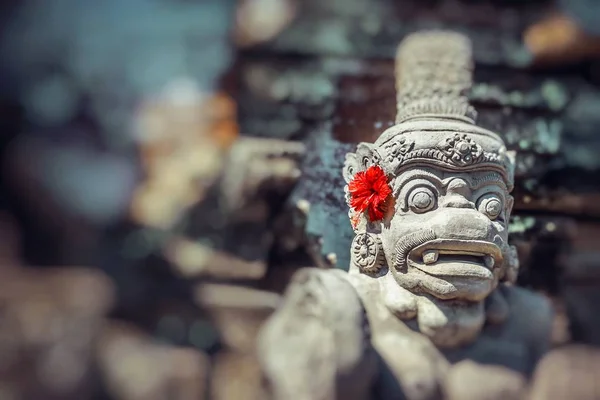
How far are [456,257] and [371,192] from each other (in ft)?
0.94

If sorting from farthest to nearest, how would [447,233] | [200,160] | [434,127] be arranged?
1. [200,160]
2. [434,127]
3. [447,233]

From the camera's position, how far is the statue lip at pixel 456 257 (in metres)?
1.53

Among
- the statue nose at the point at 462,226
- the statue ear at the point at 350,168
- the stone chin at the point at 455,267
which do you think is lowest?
the stone chin at the point at 455,267

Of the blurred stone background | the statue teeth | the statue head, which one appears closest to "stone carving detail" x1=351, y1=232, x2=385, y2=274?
the statue head

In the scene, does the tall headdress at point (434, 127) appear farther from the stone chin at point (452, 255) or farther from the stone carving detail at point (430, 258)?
the stone chin at point (452, 255)

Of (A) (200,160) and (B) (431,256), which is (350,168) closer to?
(B) (431,256)

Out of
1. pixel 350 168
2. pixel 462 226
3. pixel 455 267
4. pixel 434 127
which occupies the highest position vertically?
pixel 434 127

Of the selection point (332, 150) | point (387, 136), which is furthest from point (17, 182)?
point (387, 136)

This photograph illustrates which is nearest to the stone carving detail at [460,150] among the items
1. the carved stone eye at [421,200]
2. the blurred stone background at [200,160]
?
the carved stone eye at [421,200]

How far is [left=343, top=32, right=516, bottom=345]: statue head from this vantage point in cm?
154

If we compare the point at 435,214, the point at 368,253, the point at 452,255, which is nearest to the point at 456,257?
the point at 452,255

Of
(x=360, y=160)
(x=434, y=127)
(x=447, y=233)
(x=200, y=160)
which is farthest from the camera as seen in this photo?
(x=200, y=160)

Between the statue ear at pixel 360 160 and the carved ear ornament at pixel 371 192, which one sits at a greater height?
the statue ear at pixel 360 160

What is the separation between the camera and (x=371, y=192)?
1613mm
